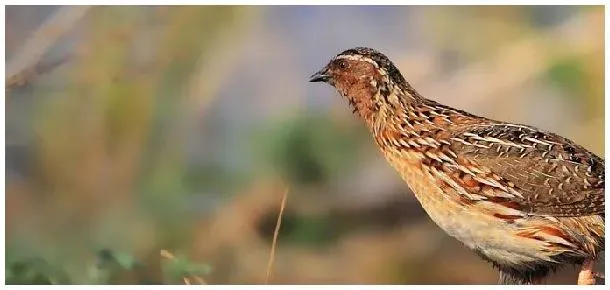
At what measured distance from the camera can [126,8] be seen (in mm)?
2418

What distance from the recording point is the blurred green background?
2.41 metres

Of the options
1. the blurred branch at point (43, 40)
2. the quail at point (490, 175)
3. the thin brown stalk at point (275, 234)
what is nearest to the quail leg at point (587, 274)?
the quail at point (490, 175)

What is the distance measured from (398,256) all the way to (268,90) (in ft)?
1.76

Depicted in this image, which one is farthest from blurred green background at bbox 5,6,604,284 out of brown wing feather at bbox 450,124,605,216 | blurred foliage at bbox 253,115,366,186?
brown wing feather at bbox 450,124,605,216

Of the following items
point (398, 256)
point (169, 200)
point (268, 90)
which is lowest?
point (398, 256)

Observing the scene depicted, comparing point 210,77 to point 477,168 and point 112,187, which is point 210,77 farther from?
point 477,168

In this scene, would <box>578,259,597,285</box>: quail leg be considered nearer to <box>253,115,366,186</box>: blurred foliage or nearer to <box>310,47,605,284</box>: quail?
<box>310,47,605,284</box>: quail

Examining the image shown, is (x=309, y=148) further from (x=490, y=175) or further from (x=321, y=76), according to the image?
(x=490, y=175)

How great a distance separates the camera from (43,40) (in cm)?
241

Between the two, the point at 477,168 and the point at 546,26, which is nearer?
the point at 477,168

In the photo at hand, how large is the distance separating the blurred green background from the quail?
0.07 metres

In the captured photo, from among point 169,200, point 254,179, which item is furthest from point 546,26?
point 169,200

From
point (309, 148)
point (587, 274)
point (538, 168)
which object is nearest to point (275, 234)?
point (309, 148)

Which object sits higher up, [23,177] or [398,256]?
[23,177]
